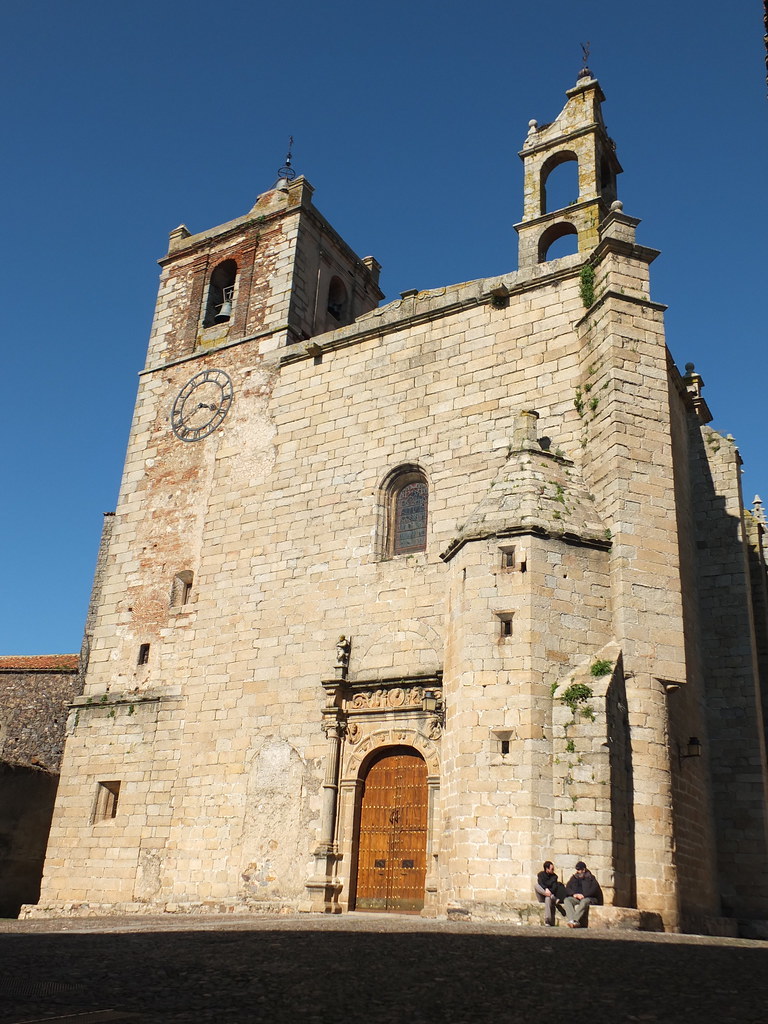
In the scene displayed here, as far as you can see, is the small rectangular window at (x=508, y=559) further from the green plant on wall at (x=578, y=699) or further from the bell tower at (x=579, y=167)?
the bell tower at (x=579, y=167)

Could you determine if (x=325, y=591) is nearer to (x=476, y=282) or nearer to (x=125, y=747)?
(x=125, y=747)

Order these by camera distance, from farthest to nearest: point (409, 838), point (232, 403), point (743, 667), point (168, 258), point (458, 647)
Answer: point (168, 258) < point (232, 403) < point (743, 667) < point (409, 838) < point (458, 647)

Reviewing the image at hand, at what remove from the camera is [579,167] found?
15734 mm

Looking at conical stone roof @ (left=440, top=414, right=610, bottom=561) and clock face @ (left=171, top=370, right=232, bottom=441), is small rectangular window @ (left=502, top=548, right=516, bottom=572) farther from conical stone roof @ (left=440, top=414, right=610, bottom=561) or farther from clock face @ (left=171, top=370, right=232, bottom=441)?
clock face @ (left=171, top=370, right=232, bottom=441)

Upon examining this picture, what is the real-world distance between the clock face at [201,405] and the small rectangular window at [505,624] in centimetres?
829

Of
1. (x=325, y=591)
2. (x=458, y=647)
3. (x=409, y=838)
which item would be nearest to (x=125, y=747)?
(x=325, y=591)

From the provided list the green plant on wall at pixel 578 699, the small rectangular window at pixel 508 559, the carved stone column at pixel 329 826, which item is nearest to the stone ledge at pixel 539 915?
the green plant on wall at pixel 578 699

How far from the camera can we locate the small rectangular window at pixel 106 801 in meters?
15.3

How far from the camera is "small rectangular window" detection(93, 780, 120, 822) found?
50.3 feet

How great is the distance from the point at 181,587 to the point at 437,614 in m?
5.50

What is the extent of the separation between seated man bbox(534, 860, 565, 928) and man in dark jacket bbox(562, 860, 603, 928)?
84 millimetres

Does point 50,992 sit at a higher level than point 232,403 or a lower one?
lower

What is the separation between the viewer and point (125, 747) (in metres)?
15.5

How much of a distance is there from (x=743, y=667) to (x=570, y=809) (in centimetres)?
469
